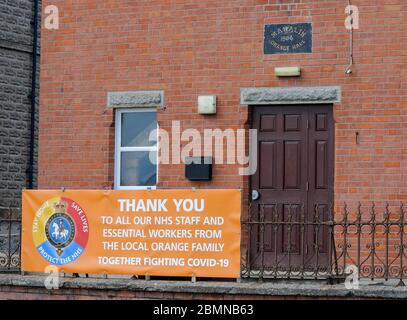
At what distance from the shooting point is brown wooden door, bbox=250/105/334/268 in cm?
1352

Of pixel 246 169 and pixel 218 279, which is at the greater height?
pixel 246 169

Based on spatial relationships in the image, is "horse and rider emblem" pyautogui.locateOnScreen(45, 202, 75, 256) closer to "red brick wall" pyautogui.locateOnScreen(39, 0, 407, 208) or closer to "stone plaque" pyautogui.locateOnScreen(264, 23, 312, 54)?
"red brick wall" pyautogui.locateOnScreen(39, 0, 407, 208)

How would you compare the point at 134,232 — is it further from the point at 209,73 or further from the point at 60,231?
the point at 209,73

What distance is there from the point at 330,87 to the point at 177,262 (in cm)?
381

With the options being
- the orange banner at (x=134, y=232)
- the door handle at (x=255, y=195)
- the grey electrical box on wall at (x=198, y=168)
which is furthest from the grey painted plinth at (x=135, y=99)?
the orange banner at (x=134, y=232)

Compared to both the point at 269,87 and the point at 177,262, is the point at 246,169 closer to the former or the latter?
the point at 269,87

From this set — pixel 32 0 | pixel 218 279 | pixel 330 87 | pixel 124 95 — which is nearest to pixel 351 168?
pixel 330 87

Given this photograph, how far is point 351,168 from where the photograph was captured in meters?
13.3

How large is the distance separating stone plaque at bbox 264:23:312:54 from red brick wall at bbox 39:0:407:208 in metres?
0.10

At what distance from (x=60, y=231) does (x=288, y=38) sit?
4.57 m

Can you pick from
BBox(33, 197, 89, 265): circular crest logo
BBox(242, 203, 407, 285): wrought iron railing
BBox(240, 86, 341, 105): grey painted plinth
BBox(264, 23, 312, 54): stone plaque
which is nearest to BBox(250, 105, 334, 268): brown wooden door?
BBox(242, 203, 407, 285): wrought iron railing

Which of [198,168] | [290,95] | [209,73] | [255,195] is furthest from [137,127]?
[290,95]

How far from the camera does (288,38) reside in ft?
45.3
